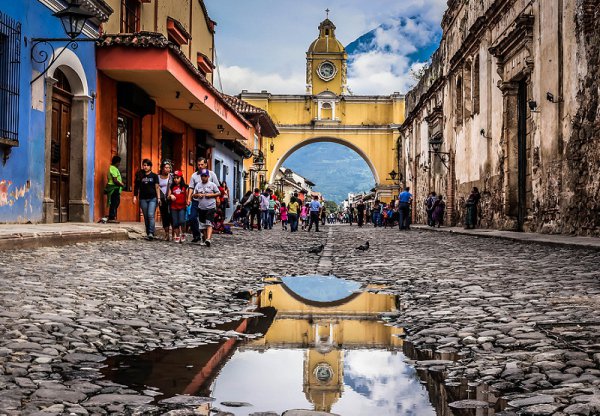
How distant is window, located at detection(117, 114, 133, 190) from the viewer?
15453mm

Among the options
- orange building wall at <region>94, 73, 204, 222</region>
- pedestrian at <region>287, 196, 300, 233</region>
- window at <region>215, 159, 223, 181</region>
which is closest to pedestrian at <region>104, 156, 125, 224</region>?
orange building wall at <region>94, 73, 204, 222</region>

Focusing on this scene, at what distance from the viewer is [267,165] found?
4925 centimetres

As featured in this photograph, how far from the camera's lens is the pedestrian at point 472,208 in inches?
774

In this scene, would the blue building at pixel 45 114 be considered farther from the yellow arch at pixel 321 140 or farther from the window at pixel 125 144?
the yellow arch at pixel 321 140

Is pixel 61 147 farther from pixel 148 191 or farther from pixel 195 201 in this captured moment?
pixel 195 201

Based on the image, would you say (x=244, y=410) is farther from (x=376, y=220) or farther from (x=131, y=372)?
(x=376, y=220)

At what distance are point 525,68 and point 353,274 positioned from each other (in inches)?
410

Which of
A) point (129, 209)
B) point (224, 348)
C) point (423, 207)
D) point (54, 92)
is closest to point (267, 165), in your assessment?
point (423, 207)

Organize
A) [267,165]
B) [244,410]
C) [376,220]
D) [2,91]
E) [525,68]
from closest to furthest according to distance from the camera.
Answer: [244,410], [2,91], [525,68], [376,220], [267,165]

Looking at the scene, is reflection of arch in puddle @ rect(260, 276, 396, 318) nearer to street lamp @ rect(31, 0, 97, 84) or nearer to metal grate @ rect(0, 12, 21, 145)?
metal grate @ rect(0, 12, 21, 145)

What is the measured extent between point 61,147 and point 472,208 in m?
12.0

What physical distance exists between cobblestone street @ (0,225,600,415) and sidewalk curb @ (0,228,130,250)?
344mm

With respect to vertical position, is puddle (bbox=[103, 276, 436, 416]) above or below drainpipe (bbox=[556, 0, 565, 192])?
below

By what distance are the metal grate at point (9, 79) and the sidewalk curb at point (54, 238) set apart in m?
1.92
